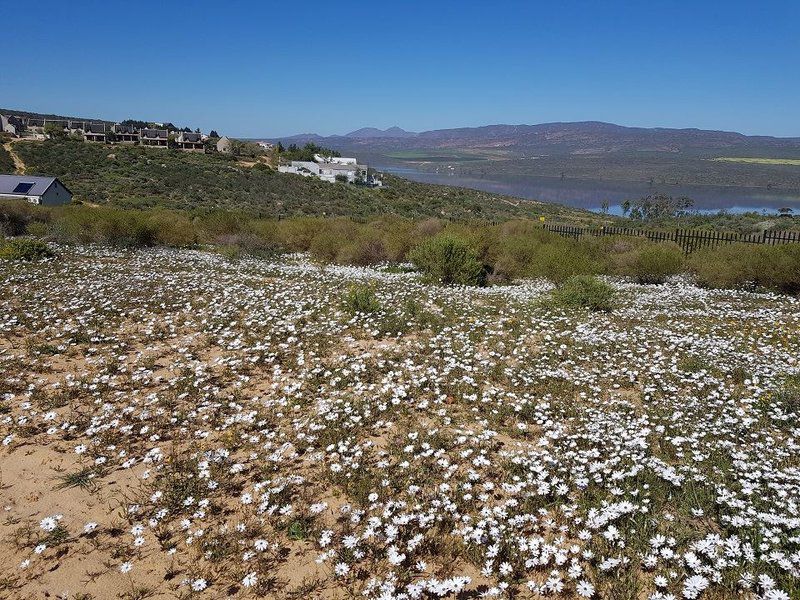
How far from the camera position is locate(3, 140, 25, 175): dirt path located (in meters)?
54.5

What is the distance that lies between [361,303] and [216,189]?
53.8 metres

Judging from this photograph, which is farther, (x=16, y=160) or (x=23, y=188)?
(x=16, y=160)

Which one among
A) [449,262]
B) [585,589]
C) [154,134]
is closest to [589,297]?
[449,262]

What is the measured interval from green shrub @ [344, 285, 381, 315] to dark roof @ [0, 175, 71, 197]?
1308 inches

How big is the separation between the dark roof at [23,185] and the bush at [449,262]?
102 feet

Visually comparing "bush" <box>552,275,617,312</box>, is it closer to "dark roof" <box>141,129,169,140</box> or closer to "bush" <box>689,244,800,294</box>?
"bush" <box>689,244,800,294</box>

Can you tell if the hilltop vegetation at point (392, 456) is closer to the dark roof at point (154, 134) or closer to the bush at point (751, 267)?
the bush at point (751, 267)

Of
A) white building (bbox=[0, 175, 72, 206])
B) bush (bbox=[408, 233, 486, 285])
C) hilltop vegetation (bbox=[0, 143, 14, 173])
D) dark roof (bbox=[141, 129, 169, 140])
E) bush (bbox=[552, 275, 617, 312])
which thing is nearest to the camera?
bush (bbox=[552, 275, 617, 312])

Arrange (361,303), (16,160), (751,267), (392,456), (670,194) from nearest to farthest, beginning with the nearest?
1. (392,456)
2. (361,303)
3. (751,267)
4. (16,160)
5. (670,194)

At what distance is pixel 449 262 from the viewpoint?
1535cm

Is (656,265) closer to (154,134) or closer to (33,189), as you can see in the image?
(33,189)

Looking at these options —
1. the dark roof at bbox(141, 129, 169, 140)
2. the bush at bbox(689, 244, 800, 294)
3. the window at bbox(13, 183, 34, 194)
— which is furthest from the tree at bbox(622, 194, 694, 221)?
the dark roof at bbox(141, 129, 169, 140)

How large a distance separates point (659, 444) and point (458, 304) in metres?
6.12

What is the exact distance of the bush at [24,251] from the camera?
1455 centimetres
